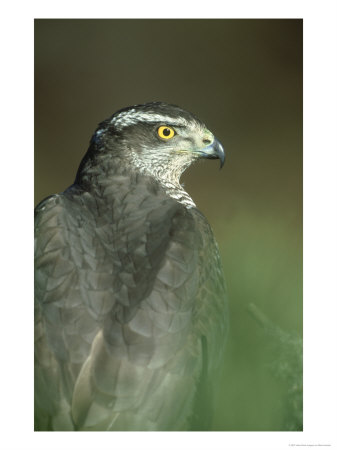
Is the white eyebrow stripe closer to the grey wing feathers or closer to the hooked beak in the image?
the hooked beak

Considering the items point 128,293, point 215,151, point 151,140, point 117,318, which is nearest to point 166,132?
point 151,140

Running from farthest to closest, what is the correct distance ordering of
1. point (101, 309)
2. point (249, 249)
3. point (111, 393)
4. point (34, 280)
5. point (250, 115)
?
point (250, 115) → point (249, 249) → point (34, 280) → point (101, 309) → point (111, 393)

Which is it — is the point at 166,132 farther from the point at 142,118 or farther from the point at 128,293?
the point at 128,293

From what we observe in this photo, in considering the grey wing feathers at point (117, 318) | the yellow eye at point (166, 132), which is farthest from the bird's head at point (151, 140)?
the grey wing feathers at point (117, 318)

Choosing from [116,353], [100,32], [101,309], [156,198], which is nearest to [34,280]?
[101,309]

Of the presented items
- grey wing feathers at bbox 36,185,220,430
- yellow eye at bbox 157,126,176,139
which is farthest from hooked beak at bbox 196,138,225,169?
grey wing feathers at bbox 36,185,220,430

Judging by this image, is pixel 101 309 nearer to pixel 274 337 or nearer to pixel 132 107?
pixel 274 337
